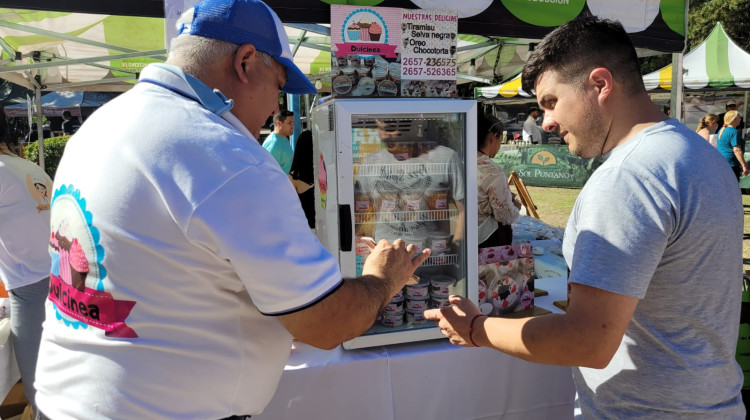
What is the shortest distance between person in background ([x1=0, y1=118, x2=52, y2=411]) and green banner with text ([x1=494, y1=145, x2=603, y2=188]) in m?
11.4

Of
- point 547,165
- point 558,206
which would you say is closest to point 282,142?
point 558,206

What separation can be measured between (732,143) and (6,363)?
10901mm

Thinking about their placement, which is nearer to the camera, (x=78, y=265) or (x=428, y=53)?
(x=78, y=265)

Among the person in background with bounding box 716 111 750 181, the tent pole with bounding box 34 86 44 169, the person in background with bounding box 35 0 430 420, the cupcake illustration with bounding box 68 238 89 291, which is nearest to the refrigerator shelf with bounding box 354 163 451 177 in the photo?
the person in background with bounding box 35 0 430 420

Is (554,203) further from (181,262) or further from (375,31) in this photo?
(181,262)

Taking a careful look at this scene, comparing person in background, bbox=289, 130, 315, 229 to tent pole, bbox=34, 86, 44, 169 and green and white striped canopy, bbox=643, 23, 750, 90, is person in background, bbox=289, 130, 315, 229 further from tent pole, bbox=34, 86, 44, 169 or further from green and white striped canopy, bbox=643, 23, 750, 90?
green and white striped canopy, bbox=643, 23, 750, 90

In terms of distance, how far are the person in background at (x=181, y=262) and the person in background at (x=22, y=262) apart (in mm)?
1843

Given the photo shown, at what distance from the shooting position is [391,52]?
2.41 m

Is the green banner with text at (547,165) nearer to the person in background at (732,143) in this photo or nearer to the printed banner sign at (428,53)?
the person in background at (732,143)

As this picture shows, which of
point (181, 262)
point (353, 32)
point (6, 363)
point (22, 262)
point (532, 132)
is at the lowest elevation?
point (6, 363)

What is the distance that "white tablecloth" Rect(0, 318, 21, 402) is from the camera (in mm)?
2747

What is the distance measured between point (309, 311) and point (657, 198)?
0.78 metres

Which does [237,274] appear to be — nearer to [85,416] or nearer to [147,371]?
[147,371]

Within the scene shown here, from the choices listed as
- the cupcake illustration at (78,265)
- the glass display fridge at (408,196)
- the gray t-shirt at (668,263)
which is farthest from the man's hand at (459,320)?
the cupcake illustration at (78,265)
